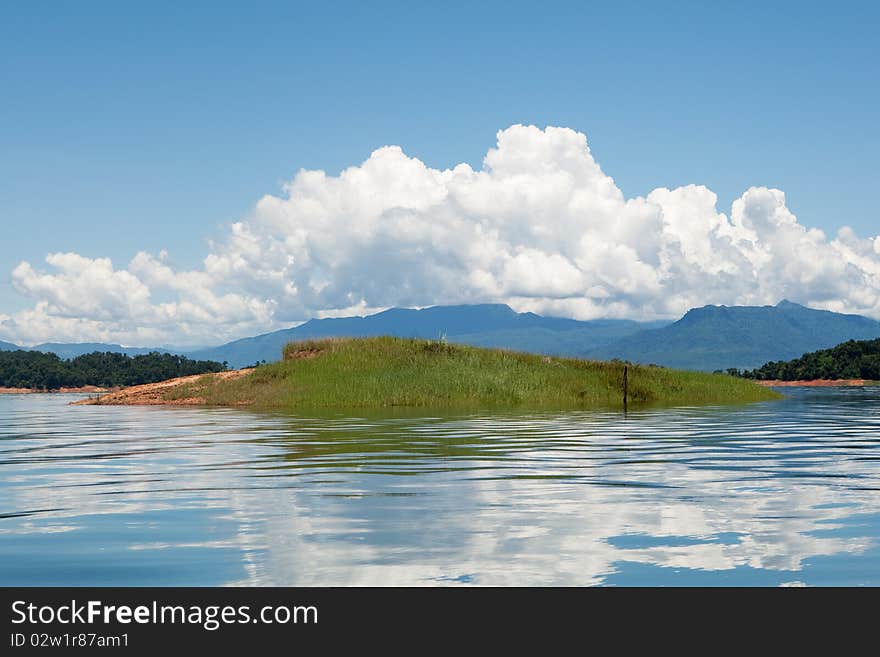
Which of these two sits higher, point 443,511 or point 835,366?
point 835,366

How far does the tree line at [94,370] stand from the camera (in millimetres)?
155250

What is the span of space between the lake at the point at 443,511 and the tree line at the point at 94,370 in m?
132

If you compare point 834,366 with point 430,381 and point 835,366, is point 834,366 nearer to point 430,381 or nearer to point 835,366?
point 835,366

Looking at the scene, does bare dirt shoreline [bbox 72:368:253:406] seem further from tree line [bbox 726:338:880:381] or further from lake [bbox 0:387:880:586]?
tree line [bbox 726:338:880:381]

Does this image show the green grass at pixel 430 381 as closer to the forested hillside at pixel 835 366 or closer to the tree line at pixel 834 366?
the tree line at pixel 834 366

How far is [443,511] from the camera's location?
1422 centimetres

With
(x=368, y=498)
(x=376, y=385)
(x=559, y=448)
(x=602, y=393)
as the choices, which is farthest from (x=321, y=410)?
(x=368, y=498)

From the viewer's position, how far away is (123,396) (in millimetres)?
63375

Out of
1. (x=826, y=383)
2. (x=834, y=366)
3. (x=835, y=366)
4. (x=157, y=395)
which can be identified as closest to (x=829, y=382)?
(x=826, y=383)

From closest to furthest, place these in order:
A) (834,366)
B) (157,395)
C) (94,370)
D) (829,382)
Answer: (157,395) < (829,382) < (834,366) < (94,370)

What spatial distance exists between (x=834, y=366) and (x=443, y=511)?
144 m

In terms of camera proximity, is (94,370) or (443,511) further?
(94,370)
